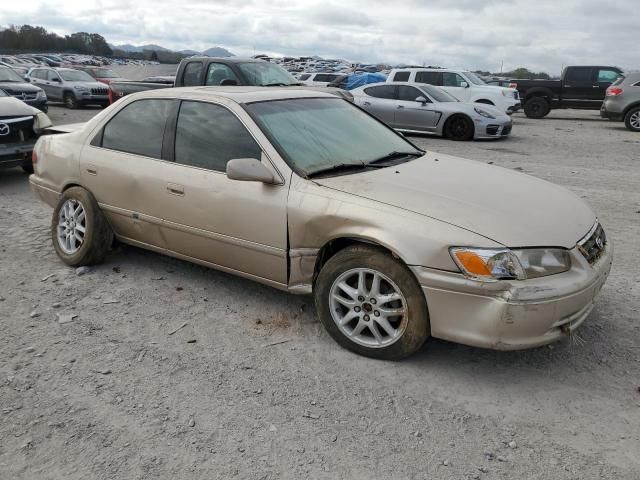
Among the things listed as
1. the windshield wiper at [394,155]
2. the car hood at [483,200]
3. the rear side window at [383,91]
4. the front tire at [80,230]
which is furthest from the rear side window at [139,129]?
the rear side window at [383,91]

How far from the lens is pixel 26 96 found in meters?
13.9

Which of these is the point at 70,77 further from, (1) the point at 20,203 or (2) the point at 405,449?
(2) the point at 405,449

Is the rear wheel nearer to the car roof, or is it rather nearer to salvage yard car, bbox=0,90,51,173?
salvage yard car, bbox=0,90,51,173

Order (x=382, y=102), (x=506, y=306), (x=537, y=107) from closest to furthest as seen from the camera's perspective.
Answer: (x=506, y=306), (x=382, y=102), (x=537, y=107)

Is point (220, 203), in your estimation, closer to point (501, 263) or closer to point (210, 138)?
point (210, 138)

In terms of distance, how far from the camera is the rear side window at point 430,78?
16734 mm

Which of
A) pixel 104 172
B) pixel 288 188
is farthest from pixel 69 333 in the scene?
pixel 288 188

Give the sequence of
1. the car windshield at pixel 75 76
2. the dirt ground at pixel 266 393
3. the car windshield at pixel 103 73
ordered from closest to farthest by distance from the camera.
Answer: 1. the dirt ground at pixel 266 393
2. the car windshield at pixel 75 76
3. the car windshield at pixel 103 73

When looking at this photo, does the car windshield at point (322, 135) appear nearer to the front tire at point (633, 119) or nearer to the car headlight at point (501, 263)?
the car headlight at point (501, 263)

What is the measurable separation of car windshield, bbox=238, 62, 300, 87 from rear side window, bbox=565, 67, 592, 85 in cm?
1217

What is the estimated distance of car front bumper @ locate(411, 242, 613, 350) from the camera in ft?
9.57

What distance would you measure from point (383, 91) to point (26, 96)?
892cm

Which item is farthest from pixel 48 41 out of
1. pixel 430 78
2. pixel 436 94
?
pixel 436 94

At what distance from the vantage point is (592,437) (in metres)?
2.71
